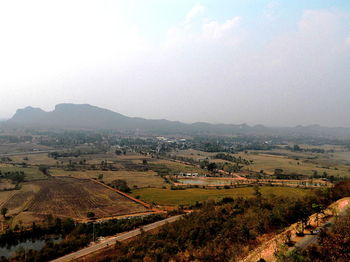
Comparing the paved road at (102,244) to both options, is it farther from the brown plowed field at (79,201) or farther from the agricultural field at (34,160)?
the agricultural field at (34,160)

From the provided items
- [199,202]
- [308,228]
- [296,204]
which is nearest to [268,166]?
[199,202]

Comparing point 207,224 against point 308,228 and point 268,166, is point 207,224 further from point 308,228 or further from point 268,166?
point 268,166

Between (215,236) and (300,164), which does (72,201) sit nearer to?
(215,236)

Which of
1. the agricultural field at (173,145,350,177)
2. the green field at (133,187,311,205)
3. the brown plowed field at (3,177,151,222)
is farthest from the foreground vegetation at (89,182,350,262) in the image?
the agricultural field at (173,145,350,177)

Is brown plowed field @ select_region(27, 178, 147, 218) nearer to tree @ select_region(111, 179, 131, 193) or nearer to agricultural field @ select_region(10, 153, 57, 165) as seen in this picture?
tree @ select_region(111, 179, 131, 193)

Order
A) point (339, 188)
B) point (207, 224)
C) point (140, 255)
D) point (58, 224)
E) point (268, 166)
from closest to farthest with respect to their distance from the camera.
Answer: point (140, 255), point (207, 224), point (339, 188), point (58, 224), point (268, 166)

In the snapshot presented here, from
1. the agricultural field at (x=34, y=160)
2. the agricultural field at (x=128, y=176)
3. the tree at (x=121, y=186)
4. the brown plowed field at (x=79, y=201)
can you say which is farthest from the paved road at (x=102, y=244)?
the agricultural field at (x=34, y=160)
